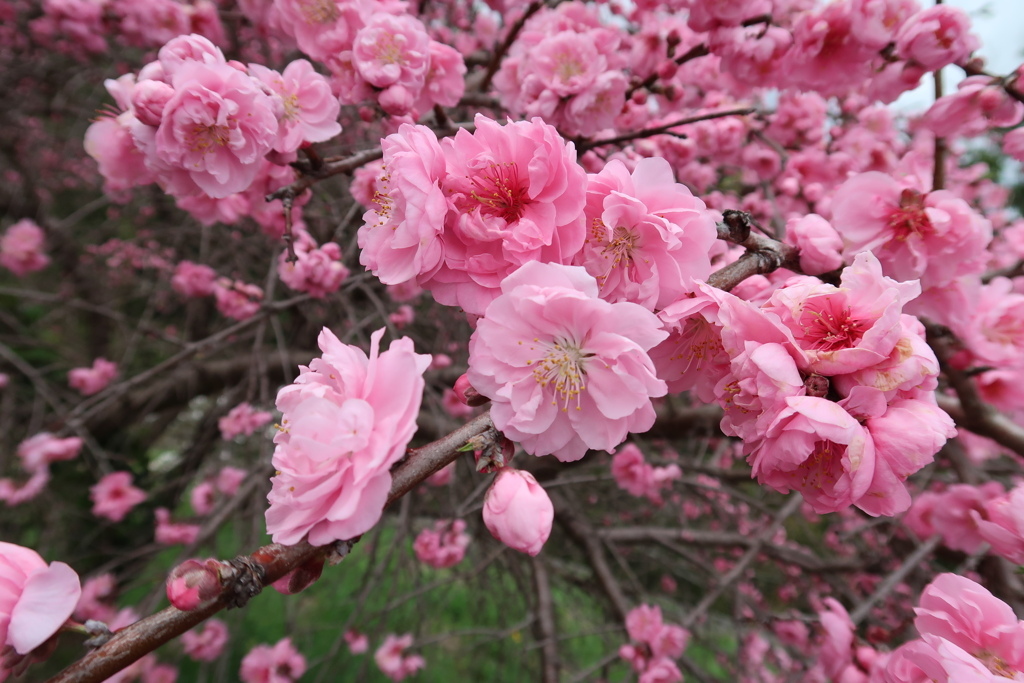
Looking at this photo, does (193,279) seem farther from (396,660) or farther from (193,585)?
(193,585)

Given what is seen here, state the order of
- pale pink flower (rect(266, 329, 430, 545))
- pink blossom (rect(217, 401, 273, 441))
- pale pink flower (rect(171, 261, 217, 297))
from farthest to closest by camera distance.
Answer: pale pink flower (rect(171, 261, 217, 297))
pink blossom (rect(217, 401, 273, 441))
pale pink flower (rect(266, 329, 430, 545))

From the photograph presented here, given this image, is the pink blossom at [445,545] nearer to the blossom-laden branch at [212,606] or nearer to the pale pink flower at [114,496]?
the blossom-laden branch at [212,606]

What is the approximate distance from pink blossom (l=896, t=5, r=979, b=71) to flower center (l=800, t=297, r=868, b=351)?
1068mm

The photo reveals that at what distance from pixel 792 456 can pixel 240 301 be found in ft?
8.23

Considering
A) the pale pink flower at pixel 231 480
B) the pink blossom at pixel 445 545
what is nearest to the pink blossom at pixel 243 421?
the pale pink flower at pixel 231 480

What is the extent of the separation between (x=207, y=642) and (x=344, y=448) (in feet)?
10.8

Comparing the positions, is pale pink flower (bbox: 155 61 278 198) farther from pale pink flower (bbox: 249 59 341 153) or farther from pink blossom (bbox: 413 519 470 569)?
pink blossom (bbox: 413 519 470 569)

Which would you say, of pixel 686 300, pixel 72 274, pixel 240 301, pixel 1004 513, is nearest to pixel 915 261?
pixel 1004 513

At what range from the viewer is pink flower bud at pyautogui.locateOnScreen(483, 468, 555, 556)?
69 centimetres

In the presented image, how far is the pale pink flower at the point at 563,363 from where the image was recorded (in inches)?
27.8

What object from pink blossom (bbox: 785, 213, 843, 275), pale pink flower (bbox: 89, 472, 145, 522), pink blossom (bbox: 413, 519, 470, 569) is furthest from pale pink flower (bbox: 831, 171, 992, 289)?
pale pink flower (bbox: 89, 472, 145, 522)

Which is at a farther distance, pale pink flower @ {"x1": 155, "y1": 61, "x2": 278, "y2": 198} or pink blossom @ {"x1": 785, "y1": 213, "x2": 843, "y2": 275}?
pale pink flower @ {"x1": 155, "y1": 61, "x2": 278, "y2": 198}

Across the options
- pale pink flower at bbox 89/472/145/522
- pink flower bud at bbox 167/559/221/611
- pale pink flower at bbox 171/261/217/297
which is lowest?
pale pink flower at bbox 89/472/145/522

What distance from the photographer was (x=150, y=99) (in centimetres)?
104
